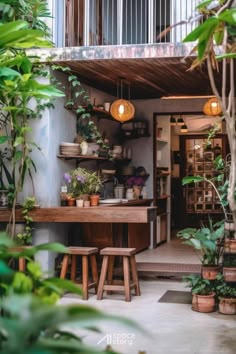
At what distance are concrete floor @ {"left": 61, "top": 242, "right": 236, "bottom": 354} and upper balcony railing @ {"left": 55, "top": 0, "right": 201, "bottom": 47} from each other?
3353mm

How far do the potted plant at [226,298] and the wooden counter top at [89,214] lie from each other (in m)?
1.14

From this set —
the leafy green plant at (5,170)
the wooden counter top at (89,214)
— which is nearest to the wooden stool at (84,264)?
the wooden counter top at (89,214)

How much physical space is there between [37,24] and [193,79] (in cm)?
230

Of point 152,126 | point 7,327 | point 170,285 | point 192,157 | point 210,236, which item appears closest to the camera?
point 7,327

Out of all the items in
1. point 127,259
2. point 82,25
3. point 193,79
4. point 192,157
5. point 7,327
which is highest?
point 82,25

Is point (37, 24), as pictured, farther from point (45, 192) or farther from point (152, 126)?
point (152, 126)

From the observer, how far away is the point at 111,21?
32.9 feet

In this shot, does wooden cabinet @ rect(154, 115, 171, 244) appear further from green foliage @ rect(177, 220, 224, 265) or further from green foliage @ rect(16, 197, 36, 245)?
green foliage @ rect(177, 220, 224, 265)

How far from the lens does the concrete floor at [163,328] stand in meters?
4.27

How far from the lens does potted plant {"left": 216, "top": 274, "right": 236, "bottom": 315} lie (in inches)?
212

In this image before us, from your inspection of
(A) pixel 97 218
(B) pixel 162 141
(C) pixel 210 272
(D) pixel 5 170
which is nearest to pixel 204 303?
(C) pixel 210 272

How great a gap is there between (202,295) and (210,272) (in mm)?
250

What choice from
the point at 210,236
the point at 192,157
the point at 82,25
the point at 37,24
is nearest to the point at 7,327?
the point at 210,236

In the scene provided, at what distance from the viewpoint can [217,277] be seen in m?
5.61
